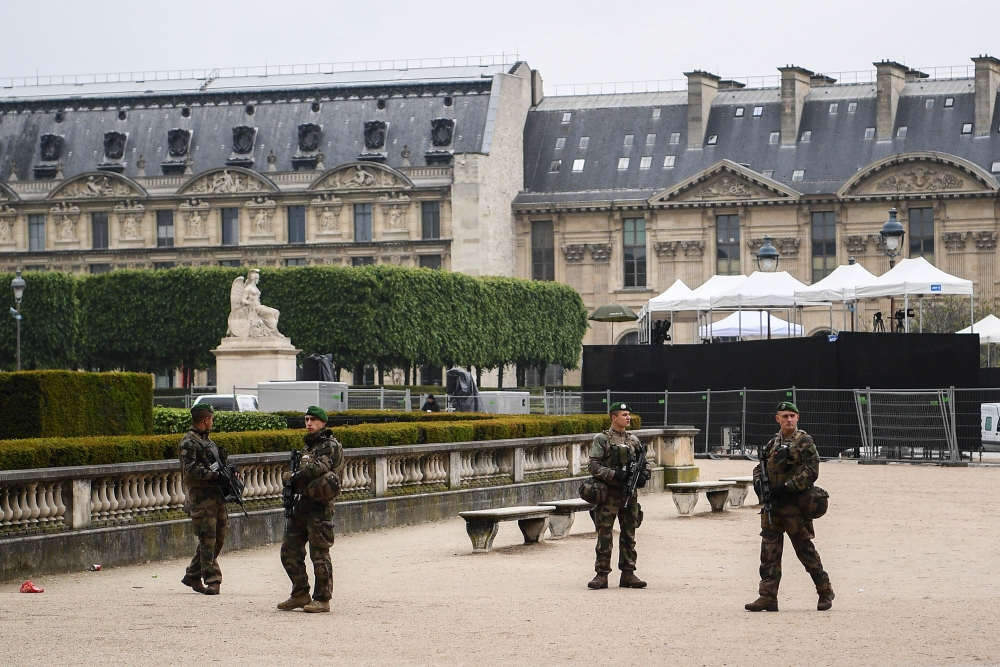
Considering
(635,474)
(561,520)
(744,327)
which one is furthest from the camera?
(744,327)

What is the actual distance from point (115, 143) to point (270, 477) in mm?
61887

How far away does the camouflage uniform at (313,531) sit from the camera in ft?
42.2

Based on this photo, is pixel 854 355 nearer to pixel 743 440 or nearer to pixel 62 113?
pixel 743 440

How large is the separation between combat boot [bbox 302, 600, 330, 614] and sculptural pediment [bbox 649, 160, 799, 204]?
6263 centimetres

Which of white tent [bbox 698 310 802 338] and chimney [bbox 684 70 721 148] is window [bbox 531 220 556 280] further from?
white tent [bbox 698 310 802 338]

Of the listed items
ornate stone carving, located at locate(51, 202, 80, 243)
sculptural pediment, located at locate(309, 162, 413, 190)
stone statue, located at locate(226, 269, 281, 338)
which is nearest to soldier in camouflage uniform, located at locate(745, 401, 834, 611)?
stone statue, located at locate(226, 269, 281, 338)

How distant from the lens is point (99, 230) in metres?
78.2

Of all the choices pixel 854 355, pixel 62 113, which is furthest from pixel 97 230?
pixel 854 355

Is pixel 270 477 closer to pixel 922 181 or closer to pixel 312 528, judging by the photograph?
pixel 312 528

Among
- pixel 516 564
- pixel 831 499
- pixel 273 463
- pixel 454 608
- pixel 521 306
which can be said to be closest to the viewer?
pixel 454 608

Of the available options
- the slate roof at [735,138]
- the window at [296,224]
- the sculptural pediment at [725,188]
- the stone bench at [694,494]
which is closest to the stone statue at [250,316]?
the stone bench at [694,494]

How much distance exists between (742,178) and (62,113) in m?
28.2

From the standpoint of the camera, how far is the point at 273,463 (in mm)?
18531

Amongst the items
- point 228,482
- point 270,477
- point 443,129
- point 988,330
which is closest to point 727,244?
point 443,129
